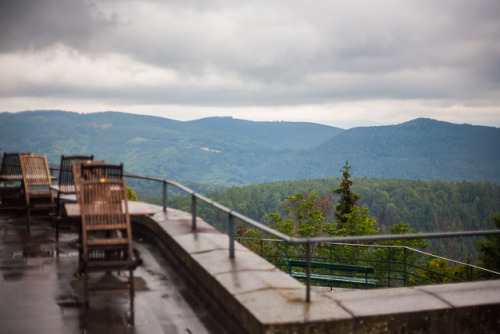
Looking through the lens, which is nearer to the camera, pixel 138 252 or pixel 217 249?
pixel 217 249

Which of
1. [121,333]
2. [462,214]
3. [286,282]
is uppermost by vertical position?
[286,282]

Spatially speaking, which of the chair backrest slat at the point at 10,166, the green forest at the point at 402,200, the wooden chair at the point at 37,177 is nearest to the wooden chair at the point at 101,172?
the wooden chair at the point at 37,177

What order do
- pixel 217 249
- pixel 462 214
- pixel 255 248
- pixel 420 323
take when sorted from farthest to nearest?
pixel 462 214 → pixel 255 248 → pixel 217 249 → pixel 420 323

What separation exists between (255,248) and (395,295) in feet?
129

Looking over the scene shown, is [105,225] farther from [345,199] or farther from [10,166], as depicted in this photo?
[345,199]

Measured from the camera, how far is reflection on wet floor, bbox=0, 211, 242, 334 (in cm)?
420

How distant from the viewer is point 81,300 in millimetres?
4832

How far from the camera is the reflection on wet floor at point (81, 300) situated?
420 cm

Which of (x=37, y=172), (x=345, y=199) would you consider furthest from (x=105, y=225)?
(x=345, y=199)

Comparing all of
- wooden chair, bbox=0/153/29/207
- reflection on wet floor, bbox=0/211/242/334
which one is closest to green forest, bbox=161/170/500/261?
wooden chair, bbox=0/153/29/207

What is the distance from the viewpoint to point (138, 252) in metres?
6.70

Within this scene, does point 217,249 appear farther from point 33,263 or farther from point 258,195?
point 258,195

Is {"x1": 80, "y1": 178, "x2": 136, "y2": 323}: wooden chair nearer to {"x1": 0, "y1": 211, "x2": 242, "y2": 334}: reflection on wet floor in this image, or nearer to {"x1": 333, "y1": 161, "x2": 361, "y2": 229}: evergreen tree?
{"x1": 0, "y1": 211, "x2": 242, "y2": 334}: reflection on wet floor

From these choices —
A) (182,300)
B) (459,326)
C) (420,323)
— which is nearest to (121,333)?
(182,300)
